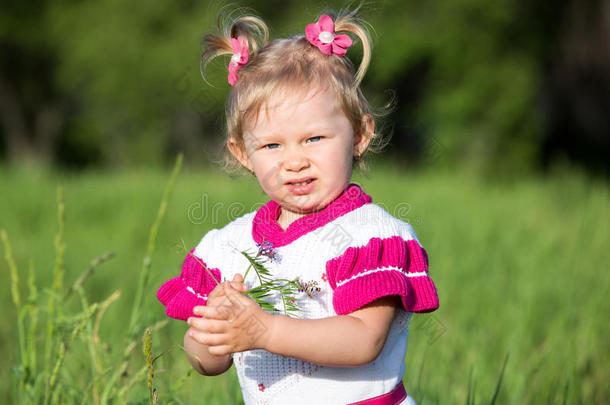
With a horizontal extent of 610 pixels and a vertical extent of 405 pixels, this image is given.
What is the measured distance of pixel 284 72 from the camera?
64.1 inches

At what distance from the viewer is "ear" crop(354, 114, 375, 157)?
1735 millimetres

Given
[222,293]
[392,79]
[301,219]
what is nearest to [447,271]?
[301,219]

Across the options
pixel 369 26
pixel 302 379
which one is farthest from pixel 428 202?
pixel 302 379

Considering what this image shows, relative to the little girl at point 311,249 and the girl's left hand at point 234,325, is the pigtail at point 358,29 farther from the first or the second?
the girl's left hand at point 234,325

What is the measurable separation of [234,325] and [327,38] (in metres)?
0.78

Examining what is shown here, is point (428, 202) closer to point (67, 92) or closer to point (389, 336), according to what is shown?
point (389, 336)

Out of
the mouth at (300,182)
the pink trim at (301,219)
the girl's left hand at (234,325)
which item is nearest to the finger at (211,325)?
the girl's left hand at (234,325)

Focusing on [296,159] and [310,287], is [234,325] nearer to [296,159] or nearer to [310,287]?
[310,287]

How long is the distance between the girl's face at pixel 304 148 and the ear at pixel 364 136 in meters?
0.08

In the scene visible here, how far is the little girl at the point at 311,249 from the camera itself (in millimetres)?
1406

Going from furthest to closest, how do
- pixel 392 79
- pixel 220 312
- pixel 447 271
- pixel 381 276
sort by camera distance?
pixel 392 79
pixel 447 271
pixel 381 276
pixel 220 312

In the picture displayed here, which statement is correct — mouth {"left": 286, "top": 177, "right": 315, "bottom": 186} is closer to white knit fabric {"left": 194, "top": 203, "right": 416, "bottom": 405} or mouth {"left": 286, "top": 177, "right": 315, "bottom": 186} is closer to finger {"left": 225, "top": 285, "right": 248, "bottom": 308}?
white knit fabric {"left": 194, "top": 203, "right": 416, "bottom": 405}

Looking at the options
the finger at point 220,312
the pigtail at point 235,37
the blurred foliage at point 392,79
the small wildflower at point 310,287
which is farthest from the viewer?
the blurred foliage at point 392,79

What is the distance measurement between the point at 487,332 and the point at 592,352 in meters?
0.51
